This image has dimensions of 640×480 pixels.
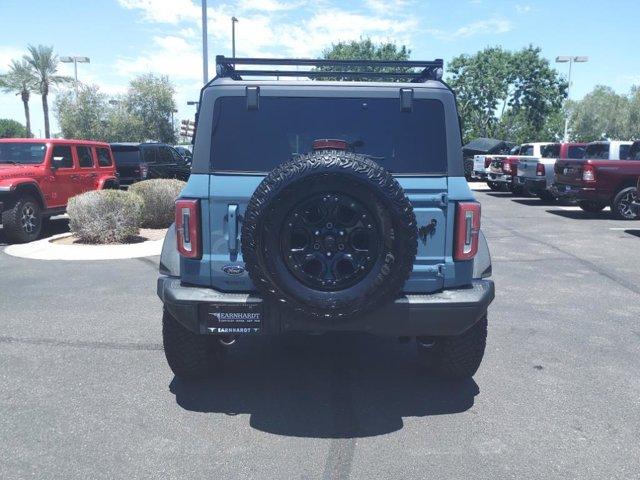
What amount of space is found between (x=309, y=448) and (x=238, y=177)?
1752 mm

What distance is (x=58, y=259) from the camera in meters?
9.41

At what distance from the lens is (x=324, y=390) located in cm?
432

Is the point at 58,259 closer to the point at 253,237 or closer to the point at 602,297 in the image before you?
the point at 253,237

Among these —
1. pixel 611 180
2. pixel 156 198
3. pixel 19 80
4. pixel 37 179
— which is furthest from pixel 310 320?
pixel 19 80

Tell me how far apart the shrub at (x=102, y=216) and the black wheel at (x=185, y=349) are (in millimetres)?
7169

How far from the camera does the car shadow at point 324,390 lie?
3.82m

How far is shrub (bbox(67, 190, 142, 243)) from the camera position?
35.2ft

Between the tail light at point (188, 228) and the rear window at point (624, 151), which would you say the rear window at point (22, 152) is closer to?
→ the tail light at point (188, 228)

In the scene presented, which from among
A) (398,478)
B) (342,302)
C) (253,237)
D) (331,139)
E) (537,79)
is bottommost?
(398,478)

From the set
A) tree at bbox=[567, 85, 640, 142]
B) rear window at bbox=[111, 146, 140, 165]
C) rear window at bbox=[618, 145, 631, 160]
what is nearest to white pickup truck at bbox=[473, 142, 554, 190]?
rear window at bbox=[618, 145, 631, 160]

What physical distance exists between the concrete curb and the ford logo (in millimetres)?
6339

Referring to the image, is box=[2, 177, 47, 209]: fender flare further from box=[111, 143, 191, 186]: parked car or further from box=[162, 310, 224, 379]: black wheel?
box=[162, 310, 224, 379]: black wheel

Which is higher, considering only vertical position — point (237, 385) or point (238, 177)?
point (238, 177)

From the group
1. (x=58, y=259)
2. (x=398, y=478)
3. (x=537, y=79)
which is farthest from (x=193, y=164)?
(x=537, y=79)
